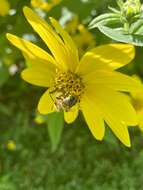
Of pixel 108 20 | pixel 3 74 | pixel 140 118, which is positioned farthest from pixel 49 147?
pixel 108 20

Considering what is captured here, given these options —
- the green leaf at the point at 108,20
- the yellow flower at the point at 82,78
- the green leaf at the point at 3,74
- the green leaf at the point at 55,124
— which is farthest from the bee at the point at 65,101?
the green leaf at the point at 3,74

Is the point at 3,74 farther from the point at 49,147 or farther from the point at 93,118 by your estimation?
the point at 93,118

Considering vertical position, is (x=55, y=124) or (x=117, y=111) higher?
(x=117, y=111)

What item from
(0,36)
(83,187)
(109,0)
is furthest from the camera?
(83,187)

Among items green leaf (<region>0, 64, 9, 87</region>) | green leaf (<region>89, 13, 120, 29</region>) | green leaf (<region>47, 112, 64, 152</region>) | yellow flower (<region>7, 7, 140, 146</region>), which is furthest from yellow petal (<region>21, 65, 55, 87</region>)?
green leaf (<region>0, 64, 9, 87</region>)

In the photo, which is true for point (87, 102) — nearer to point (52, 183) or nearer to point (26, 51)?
point (26, 51)

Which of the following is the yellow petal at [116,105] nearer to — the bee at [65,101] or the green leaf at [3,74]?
the bee at [65,101]

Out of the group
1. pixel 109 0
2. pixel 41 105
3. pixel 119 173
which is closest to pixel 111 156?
pixel 119 173
